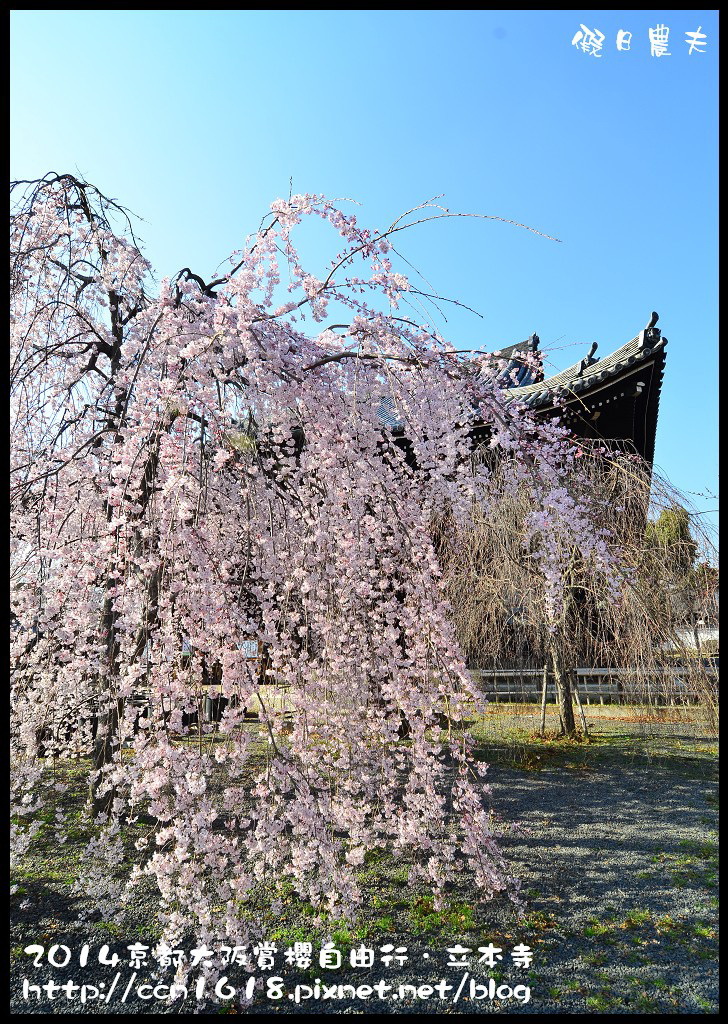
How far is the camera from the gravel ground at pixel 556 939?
8.74ft

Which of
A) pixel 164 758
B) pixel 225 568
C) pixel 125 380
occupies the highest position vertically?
pixel 125 380

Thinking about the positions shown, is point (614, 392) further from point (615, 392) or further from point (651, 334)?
point (651, 334)

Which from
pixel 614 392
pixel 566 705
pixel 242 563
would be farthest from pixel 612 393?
pixel 242 563

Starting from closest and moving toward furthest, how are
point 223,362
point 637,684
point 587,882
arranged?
point 223,362
point 587,882
point 637,684

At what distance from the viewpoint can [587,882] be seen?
3889 millimetres

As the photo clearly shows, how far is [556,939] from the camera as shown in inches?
125

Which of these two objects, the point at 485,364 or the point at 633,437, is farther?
the point at 633,437

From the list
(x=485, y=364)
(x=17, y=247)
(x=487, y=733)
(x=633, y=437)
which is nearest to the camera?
(x=485, y=364)

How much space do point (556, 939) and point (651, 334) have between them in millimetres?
6707

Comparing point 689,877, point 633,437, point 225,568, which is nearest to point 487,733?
point 689,877

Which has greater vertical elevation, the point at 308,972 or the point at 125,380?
the point at 125,380

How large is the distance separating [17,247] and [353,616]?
8.90 ft

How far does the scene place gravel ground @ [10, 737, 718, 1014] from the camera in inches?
105

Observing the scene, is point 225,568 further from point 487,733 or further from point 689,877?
point 487,733
